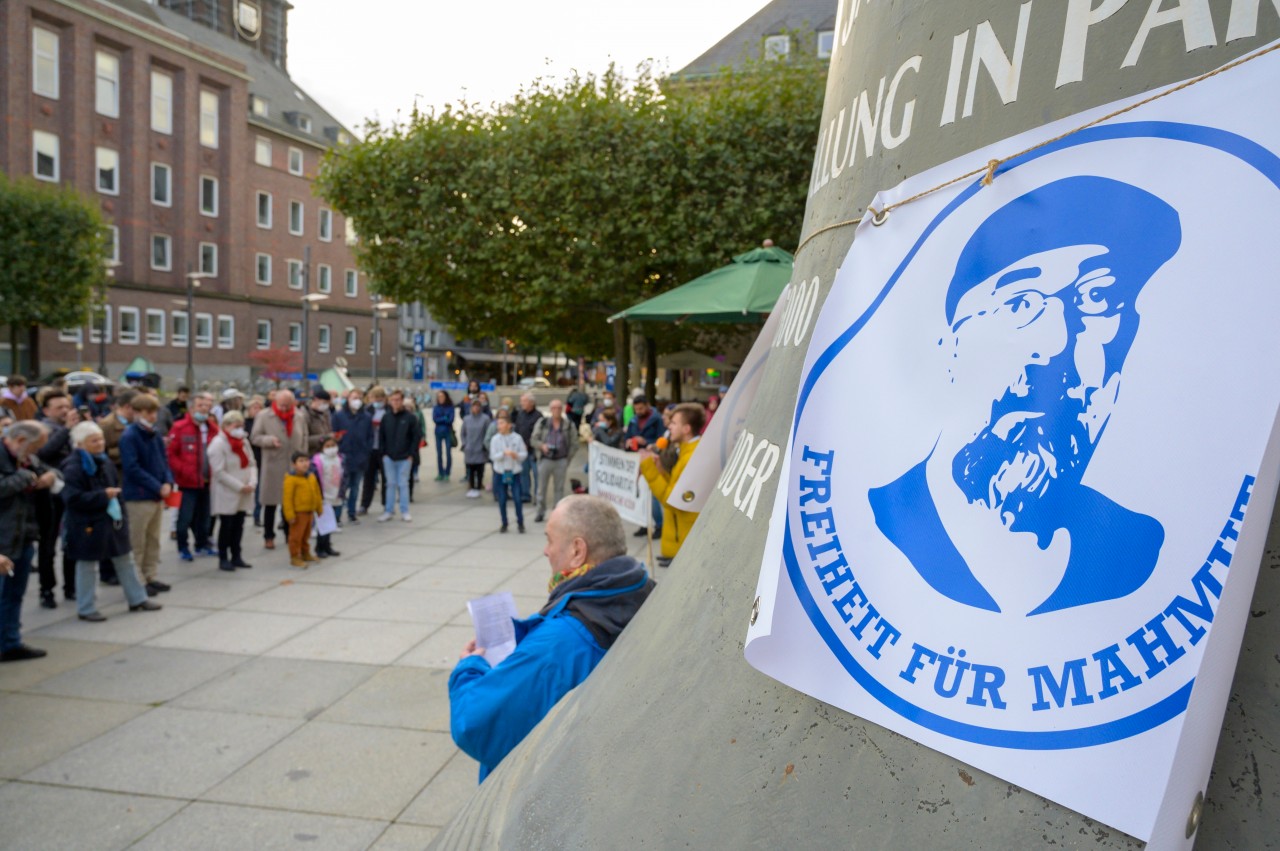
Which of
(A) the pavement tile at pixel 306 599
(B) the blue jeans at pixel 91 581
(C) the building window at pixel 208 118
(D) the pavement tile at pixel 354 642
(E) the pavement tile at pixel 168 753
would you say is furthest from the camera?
(C) the building window at pixel 208 118

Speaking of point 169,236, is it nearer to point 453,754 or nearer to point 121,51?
point 121,51

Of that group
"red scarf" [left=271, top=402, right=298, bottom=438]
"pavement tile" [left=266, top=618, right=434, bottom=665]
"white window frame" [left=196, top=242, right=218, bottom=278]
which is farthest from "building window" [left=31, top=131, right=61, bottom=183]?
"pavement tile" [left=266, top=618, right=434, bottom=665]

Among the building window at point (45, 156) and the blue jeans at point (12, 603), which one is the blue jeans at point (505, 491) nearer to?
the blue jeans at point (12, 603)

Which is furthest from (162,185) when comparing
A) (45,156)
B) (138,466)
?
(138,466)

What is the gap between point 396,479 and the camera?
12.6 metres

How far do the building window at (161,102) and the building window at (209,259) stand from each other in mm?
6232

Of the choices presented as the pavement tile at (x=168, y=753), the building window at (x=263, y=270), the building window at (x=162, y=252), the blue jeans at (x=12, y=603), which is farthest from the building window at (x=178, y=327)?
the pavement tile at (x=168, y=753)

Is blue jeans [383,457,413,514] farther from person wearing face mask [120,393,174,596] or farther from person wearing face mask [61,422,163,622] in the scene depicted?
person wearing face mask [61,422,163,622]

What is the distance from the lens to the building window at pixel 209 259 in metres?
50.7

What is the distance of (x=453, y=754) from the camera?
498cm

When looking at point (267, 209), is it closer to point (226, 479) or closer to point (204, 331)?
point (204, 331)

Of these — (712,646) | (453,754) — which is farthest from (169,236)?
(712,646)

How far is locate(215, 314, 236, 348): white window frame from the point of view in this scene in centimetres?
5141

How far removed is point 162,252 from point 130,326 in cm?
444
